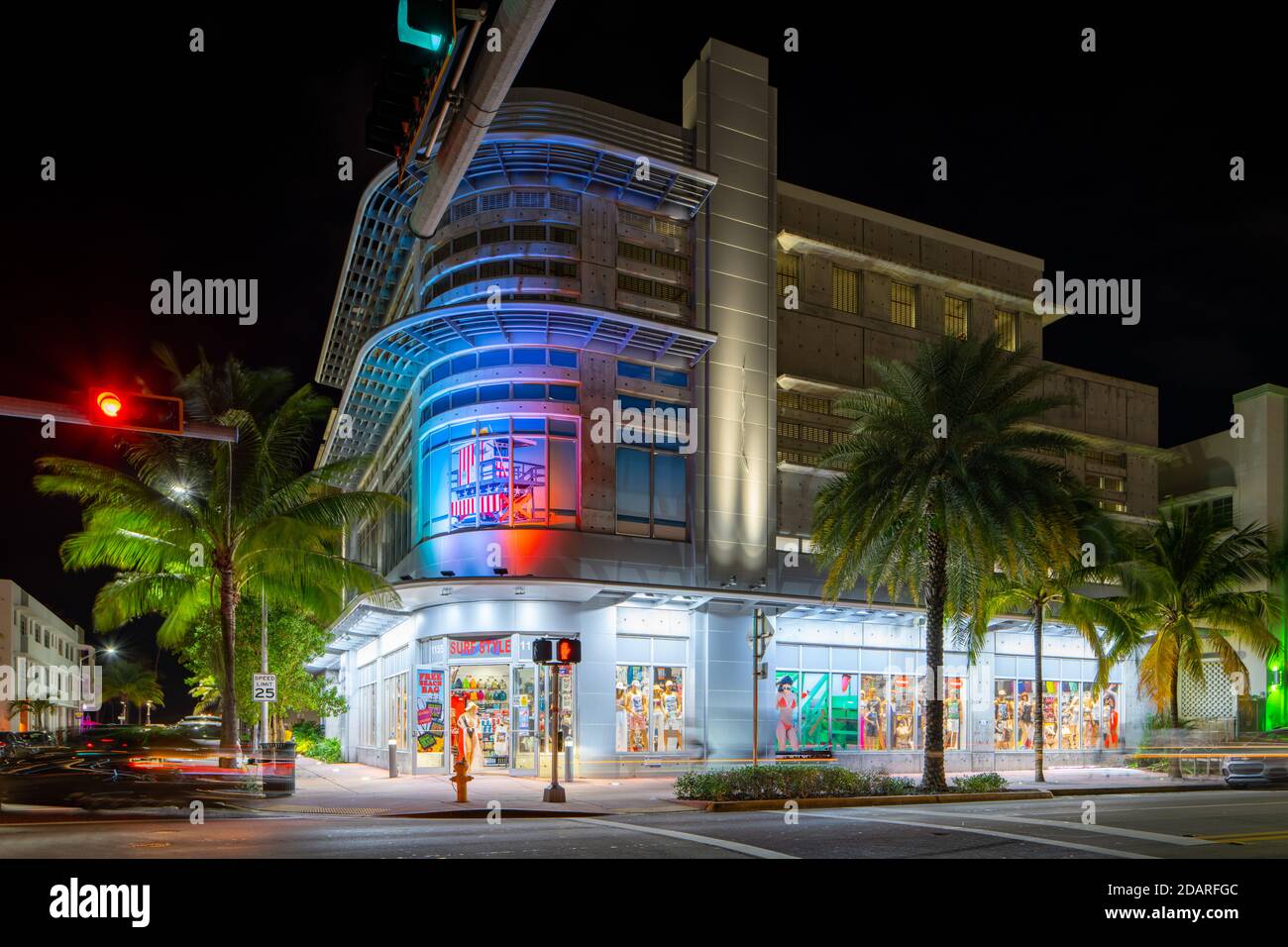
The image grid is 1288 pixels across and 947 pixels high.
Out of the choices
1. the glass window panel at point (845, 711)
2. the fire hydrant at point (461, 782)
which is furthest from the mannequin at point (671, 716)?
the fire hydrant at point (461, 782)

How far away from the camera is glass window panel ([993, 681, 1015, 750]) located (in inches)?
1416

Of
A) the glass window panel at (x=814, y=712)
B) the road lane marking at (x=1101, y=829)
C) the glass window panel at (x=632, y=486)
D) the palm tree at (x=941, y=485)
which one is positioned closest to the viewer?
the road lane marking at (x=1101, y=829)

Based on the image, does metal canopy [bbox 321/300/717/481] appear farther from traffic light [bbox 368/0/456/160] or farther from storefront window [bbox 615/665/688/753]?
traffic light [bbox 368/0/456/160]

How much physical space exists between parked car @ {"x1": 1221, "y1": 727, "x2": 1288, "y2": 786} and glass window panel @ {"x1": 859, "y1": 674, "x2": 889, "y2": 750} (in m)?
8.98

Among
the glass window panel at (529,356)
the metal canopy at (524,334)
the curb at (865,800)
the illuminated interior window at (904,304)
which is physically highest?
the illuminated interior window at (904,304)

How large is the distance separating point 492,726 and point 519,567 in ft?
13.1

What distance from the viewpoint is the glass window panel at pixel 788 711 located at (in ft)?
103

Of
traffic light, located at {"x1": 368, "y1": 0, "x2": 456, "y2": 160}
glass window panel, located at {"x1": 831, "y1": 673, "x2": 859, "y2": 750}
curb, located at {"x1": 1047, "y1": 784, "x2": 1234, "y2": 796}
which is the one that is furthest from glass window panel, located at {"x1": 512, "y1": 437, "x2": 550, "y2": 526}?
traffic light, located at {"x1": 368, "y1": 0, "x2": 456, "y2": 160}

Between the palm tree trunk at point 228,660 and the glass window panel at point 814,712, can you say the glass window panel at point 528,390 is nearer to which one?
the palm tree trunk at point 228,660

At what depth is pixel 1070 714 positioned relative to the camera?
38500 mm

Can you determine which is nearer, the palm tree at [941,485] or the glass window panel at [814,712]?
the palm tree at [941,485]

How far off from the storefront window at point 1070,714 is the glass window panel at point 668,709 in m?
15.3

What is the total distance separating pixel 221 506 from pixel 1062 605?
22.6m

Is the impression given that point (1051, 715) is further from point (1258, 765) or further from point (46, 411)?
point (46, 411)
